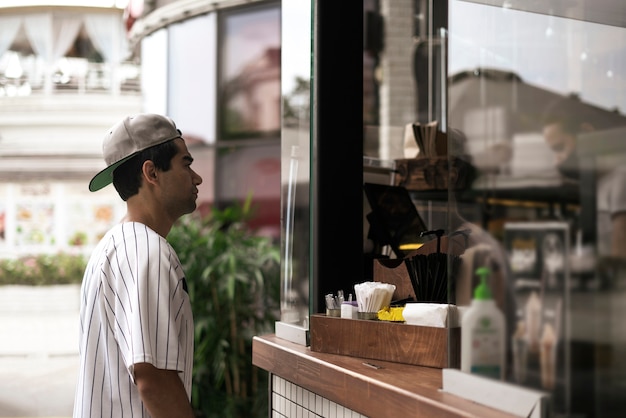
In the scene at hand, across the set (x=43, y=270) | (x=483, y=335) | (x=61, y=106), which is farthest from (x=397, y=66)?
(x=43, y=270)

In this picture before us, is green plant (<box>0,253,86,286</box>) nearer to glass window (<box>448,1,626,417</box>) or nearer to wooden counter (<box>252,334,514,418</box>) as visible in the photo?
wooden counter (<box>252,334,514,418</box>)

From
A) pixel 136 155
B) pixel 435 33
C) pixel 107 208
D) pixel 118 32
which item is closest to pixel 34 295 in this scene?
pixel 107 208

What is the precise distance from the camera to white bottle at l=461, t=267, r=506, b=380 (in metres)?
1.22

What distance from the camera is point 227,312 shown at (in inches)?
220

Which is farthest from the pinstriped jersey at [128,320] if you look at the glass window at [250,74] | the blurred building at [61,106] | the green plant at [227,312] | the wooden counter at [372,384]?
the blurred building at [61,106]

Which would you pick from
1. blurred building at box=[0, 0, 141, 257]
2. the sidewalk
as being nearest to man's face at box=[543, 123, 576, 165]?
the sidewalk

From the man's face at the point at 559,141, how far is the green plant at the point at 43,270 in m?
9.56

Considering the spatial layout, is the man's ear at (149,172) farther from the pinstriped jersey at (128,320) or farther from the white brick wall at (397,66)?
the white brick wall at (397,66)

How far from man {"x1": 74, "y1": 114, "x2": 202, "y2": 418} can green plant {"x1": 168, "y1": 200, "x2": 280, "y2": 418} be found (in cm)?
346

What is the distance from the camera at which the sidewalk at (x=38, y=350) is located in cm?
696

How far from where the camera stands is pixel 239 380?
5602 mm

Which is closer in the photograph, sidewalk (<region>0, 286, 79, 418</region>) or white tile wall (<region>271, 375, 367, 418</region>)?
white tile wall (<region>271, 375, 367, 418</region>)

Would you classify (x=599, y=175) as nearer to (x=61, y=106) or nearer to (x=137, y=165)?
(x=137, y=165)

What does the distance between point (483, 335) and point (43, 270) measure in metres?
9.68
